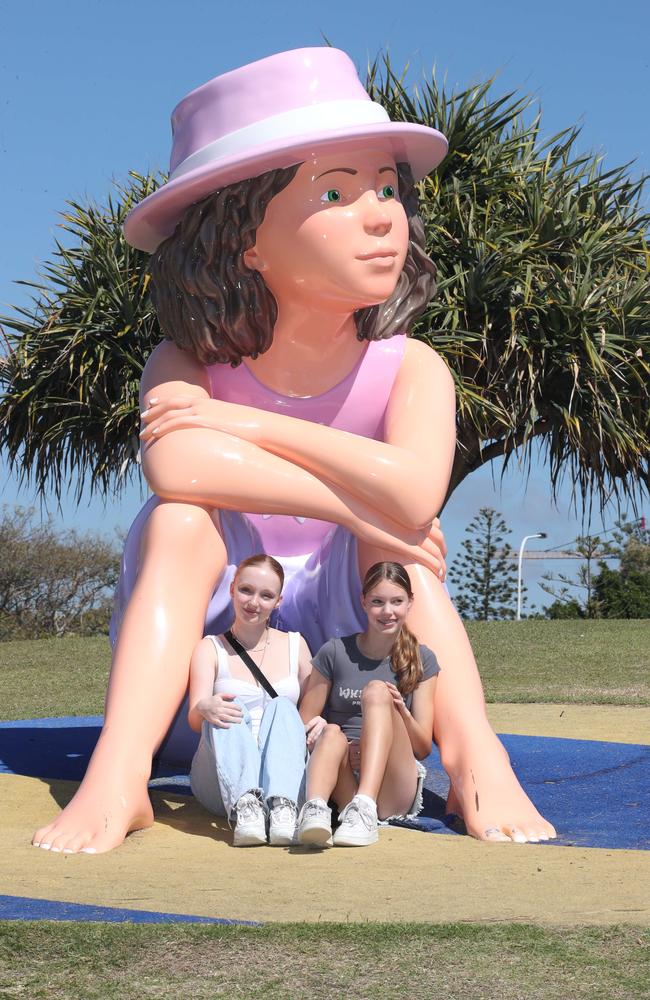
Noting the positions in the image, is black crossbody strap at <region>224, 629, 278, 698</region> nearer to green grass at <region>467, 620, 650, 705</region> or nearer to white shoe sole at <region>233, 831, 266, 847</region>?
white shoe sole at <region>233, 831, 266, 847</region>

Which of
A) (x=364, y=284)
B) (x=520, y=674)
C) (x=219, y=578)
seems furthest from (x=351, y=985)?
(x=520, y=674)

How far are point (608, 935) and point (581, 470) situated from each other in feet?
37.7

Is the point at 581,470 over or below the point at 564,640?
over

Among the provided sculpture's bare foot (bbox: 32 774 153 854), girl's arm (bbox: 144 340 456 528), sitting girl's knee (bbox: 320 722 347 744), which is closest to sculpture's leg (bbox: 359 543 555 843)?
girl's arm (bbox: 144 340 456 528)

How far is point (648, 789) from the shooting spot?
202 inches

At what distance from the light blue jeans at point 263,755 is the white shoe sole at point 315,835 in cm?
19

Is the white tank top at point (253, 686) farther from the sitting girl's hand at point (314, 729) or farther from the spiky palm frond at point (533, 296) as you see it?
the spiky palm frond at point (533, 296)

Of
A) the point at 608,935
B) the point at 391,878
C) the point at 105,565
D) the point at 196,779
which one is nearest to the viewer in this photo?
the point at 608,935

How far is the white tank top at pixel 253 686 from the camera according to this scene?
4.32 meters

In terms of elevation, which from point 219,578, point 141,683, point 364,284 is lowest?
point 141,683

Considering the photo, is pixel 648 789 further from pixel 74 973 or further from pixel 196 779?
pixel 74 973

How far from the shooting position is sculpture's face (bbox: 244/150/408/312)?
4512 mm

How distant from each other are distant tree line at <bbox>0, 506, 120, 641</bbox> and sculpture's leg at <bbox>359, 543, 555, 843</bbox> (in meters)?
→ 14.5

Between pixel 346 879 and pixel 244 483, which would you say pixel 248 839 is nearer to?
pixel 346 879
